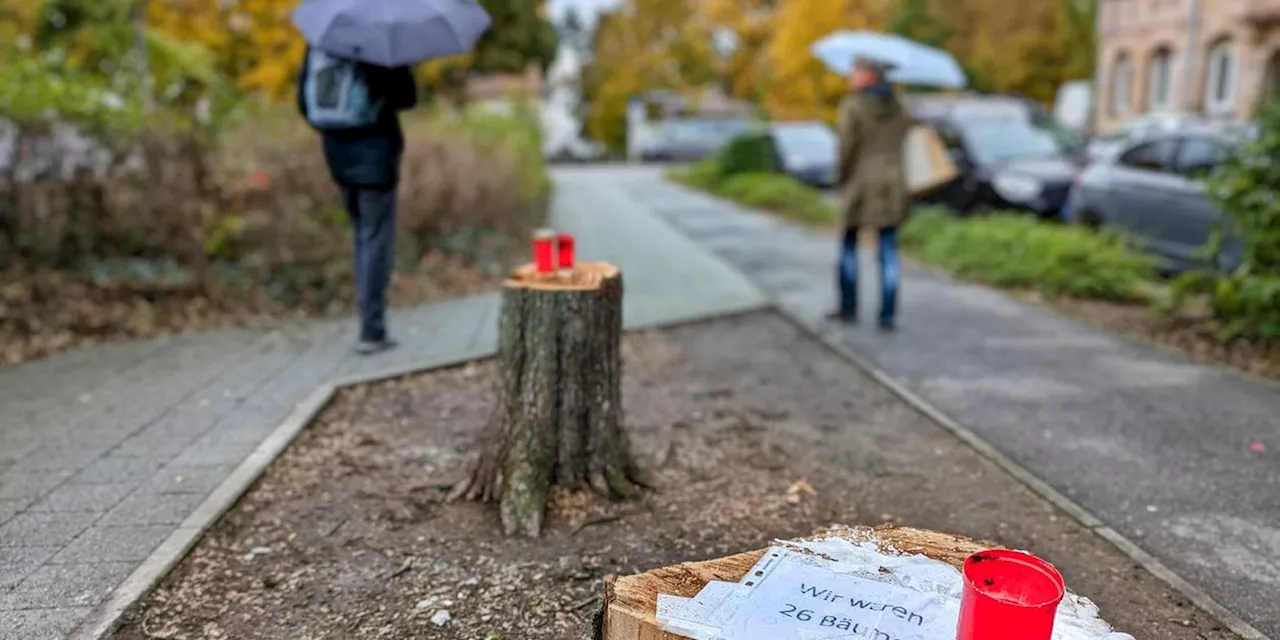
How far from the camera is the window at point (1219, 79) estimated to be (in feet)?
93.0

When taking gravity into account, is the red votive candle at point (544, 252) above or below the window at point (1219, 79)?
below

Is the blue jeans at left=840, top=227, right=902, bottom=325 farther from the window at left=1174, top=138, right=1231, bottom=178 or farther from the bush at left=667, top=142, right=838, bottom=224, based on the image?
the bush at left=667, top=142, right=838, bottom=224

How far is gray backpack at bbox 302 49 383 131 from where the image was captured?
5258 mm

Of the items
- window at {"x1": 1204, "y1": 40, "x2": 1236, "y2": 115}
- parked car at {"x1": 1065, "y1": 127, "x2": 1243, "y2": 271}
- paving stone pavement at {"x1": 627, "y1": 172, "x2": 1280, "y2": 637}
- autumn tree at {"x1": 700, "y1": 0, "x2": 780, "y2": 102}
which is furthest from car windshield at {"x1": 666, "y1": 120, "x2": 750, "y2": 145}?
paving stone pavement at {"x1": 627, "y1": 172, "x2": 1280, "y2": 637}

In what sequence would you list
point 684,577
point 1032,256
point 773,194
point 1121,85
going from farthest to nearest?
point 1121,85 → point 773,194 → point 1032,256 → point 684,577

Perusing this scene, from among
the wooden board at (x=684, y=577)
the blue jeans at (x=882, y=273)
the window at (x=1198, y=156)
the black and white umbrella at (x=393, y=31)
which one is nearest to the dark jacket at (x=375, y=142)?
the black and white umbrella at (x=393, y=31)

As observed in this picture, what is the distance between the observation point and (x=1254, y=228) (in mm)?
6012

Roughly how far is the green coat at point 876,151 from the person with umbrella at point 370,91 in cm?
274

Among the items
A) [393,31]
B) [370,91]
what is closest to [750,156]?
[370,91]

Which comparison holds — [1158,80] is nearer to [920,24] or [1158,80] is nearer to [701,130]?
[701,130]

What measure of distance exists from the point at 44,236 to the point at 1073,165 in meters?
11.1

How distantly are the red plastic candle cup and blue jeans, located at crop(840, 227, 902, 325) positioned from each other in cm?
473

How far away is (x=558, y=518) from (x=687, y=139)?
96.5 feet

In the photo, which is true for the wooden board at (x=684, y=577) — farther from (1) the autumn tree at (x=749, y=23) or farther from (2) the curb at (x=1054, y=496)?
(1) the autumn tree at (x=749, y=23)
